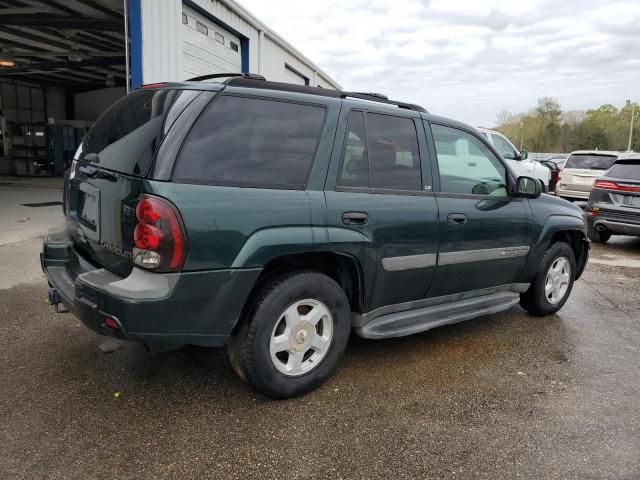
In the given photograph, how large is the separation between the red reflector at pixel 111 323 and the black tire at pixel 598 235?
850 cm

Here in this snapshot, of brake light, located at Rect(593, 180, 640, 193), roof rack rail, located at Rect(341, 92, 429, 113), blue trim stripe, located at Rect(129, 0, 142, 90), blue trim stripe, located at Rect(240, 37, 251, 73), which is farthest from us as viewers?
blue trim stripe, located at Rect(240, 37, 251, 73)

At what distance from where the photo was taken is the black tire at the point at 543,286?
14.7ft

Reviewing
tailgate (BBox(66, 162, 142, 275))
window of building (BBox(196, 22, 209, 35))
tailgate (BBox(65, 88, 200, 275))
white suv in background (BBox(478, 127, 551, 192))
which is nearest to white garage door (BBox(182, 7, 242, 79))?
window of building (BBox(196, 22, 209, 35))

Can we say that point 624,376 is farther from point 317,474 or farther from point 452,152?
point 317,474

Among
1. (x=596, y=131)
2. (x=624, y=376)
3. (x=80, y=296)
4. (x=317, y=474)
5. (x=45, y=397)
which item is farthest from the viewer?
(x=596, y=131)

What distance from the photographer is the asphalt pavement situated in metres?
2.36

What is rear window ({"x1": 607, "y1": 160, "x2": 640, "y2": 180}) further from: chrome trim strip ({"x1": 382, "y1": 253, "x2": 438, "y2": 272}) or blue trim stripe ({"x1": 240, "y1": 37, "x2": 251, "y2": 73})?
blue trim stripe ({"x1": 240, "y1": 37, "x2": 251, "y2": 73})

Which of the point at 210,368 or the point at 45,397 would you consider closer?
the point at 45,397

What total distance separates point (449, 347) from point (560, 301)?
163cm

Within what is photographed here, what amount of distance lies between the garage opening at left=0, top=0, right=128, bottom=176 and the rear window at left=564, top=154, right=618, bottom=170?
12919 mm

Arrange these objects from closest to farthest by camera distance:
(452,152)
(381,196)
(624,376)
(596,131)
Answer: (381,196) < (624,376) < (452,152) < (596,131)

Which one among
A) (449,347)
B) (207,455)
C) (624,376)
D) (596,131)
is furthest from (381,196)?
(596,131)

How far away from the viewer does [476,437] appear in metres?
2.64

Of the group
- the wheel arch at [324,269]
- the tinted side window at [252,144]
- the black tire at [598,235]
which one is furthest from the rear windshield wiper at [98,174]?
the black tire at [598,235]
